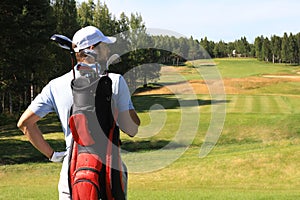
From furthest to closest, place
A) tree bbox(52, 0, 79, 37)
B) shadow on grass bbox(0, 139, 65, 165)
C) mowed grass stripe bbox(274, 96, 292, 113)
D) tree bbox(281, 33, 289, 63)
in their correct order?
1. tree bbox(281, 33, 289, 63)
2. tree bbox(52, 0, 79, 37)
3. mowed grass stripe bbox(274, 96, 292, 113)
4. shadow on grass bbox(0, 139, 65, 165)

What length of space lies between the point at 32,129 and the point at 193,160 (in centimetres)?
1297

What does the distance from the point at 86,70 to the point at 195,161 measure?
12.8 m

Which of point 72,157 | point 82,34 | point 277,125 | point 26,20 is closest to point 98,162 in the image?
point 72,157

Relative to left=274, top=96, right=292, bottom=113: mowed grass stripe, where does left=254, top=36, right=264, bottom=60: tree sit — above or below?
above

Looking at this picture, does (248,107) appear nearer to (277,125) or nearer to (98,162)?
(277,125)

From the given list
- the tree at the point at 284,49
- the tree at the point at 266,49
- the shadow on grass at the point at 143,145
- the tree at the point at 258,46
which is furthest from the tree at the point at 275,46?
the shadow on grass at the point at 143,145

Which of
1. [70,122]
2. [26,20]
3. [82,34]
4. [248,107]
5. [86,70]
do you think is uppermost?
[26,20]

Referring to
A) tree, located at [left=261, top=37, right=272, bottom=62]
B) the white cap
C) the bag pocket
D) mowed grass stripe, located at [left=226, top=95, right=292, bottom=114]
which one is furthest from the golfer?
tree, located at [left=261, top=37, right=272, bottom=62]

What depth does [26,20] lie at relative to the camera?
20266 millimetres

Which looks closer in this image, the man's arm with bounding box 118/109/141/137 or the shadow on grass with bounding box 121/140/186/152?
the man's arm with bounding box 118/109/141/137

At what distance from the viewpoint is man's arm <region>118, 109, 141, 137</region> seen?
2.92 meters

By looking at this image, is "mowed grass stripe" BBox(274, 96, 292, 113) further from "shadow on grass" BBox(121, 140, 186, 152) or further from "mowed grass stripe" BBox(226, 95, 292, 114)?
"shadow on grass" BBox(121, 140, 186, 152)

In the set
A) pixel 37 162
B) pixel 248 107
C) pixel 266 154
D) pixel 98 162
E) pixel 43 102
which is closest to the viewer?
pixel 98 162

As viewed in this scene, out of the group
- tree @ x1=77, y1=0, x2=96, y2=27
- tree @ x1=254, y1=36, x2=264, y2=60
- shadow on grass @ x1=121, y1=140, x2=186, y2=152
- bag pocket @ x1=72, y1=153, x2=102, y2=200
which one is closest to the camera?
bag pocket @ x1=72, y1=153, x2=102, y2=200
